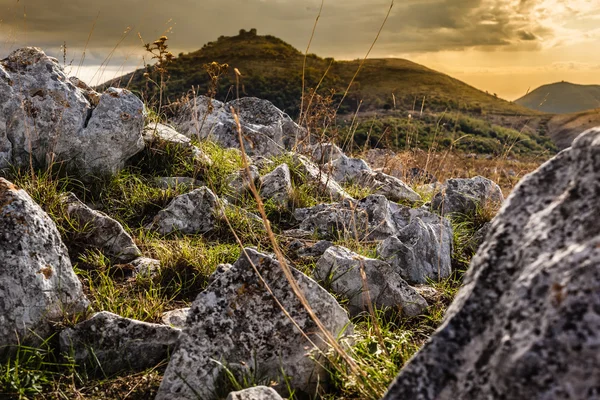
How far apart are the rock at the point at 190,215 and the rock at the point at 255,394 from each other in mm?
2736

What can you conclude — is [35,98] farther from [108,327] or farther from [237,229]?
[108,327]

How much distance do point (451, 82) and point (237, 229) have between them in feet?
312

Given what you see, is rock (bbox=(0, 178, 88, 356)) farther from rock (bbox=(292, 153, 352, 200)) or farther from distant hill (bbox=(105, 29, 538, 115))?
distant hill (bbox=(105, 29, 538, 115))

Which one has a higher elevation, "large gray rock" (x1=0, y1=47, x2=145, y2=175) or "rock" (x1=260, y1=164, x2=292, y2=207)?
"large gray rock" (x1=0, y1=47, x2=145, y2=175)

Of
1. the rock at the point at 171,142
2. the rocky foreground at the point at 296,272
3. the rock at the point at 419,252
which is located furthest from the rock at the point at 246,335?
the rock at the point at 171,142

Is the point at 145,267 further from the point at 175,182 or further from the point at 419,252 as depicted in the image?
the point at 419,252

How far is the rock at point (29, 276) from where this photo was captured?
3025 mm

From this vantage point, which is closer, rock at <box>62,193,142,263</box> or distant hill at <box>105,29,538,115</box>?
rock at <box>62,193,142,263</box>

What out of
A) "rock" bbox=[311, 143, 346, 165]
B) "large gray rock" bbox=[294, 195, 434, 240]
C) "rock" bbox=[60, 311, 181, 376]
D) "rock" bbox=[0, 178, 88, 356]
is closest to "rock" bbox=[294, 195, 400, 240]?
"large gray rock" bbox=[294, 195, 434, 240]

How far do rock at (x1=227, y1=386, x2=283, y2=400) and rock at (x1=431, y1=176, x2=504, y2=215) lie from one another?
4335 millimetres

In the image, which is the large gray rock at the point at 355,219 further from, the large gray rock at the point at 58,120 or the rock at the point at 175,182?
the large gray rock at the point at 58,120

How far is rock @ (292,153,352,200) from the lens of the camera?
6.15 m

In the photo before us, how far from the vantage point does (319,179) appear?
6.23m

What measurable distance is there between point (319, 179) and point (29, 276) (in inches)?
145
